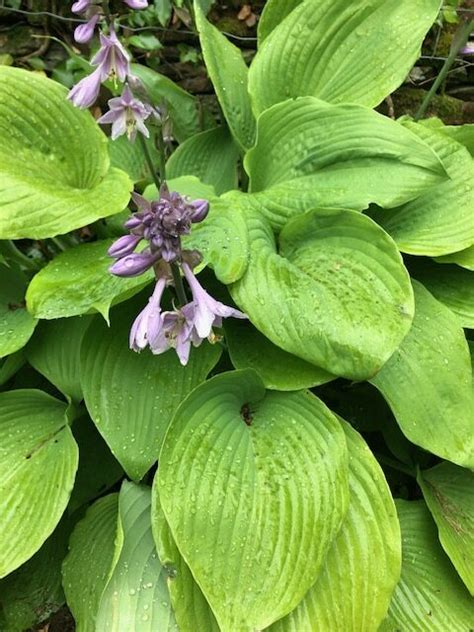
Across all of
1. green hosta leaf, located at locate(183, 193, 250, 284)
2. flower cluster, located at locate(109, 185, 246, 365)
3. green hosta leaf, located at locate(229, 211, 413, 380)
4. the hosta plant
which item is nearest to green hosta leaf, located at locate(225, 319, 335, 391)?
the hosta plant

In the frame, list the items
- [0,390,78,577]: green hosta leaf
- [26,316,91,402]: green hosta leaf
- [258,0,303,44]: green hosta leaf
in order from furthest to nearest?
[258,0,303,44]: green hosta leaf, [26,316,91,402]: green hosta leaf, [0,390,78,577]: green hosta leaf

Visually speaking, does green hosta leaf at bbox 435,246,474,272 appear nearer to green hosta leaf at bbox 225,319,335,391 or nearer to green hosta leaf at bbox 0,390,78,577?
green hosta leaf at bbox 225,319,335,391

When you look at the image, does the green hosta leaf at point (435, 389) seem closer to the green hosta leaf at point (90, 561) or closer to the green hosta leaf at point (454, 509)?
the green hosta leaf at point (454, 509)

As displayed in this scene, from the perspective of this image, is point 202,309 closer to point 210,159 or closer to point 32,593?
point 32,593

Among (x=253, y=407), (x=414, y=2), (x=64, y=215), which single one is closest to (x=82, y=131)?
(x=64, y=215)

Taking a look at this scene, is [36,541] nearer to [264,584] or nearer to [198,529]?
[198,529]

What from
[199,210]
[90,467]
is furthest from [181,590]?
[199,210]

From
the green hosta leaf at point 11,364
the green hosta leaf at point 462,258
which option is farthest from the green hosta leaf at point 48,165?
the green hosta leaf at point 462,258
